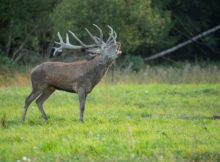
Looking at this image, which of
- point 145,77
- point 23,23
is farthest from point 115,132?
point 23,23

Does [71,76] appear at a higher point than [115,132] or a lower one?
higher

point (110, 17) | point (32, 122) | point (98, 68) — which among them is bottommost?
point (32, 122)

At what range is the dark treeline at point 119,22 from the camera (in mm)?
17312

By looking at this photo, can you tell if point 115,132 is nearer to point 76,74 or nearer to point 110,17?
point 76,74

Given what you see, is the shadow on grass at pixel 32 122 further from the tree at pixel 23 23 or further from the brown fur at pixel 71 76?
the tree at pixel 23 23

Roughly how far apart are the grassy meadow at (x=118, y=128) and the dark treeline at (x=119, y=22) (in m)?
4.76

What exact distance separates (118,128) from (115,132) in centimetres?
21

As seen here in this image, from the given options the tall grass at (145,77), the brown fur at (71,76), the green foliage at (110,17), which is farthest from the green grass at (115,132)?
the green foliage at (110,17)

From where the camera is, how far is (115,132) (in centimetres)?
648

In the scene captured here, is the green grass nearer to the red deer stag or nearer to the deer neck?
the red deer stag

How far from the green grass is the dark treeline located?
18.7 ft

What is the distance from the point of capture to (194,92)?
42.9ft

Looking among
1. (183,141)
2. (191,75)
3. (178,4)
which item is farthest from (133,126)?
(178,4)

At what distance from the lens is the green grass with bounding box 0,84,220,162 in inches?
206
